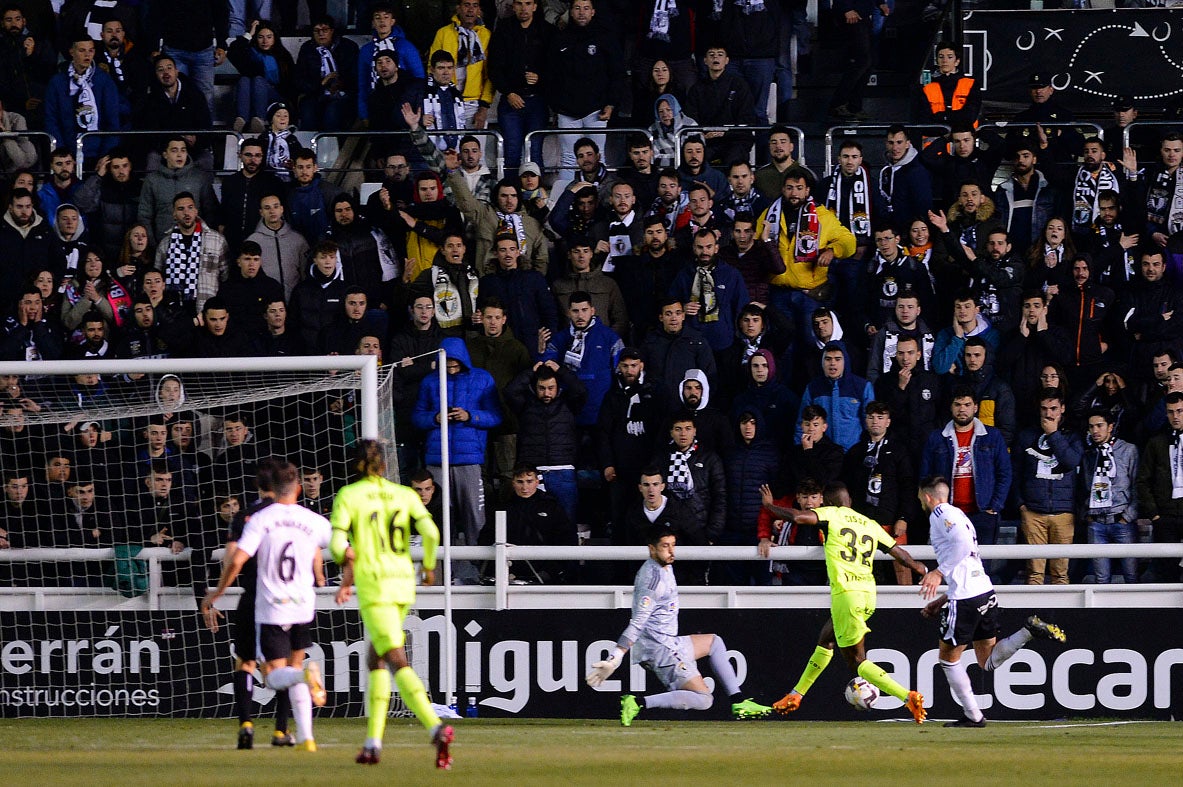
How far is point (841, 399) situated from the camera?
1438cm

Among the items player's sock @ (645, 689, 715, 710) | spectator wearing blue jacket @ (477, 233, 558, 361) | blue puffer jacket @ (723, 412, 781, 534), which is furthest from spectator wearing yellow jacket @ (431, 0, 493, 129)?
player's sock @ (645, 689, 715, 710)

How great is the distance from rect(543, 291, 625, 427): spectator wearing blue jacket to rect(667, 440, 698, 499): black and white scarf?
106 centimetres

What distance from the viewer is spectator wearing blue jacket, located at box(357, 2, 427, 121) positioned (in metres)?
17.3

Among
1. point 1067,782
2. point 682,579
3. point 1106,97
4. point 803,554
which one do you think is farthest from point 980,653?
point 1106,97

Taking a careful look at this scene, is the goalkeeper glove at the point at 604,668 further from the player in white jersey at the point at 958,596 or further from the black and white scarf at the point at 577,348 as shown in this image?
the black and white scarf at the point at 577,348

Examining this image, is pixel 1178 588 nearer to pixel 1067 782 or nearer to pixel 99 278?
pixel 1067 782

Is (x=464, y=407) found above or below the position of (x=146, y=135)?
below

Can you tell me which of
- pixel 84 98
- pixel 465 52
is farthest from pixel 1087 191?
pixel 84 98

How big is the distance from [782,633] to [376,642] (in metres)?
5.20

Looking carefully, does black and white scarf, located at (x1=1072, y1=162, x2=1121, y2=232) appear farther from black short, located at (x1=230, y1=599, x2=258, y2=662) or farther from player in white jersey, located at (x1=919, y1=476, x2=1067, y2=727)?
black short, located at (x1=230, y1=599, x2=258, y2=662)

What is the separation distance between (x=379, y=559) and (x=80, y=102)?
10038 mm

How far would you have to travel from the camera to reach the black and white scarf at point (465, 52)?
58.1 ft

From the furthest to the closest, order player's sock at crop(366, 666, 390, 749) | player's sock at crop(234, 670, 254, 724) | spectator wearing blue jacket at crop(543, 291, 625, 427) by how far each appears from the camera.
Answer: spectator wearing blue jacket at crop(543, 291, 625, 427) → player's sock at crop(234, 670, 254, 724) → player's sock at crop(366, 666, 390, 749)

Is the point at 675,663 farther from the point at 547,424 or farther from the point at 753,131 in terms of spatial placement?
the point at 753,131
